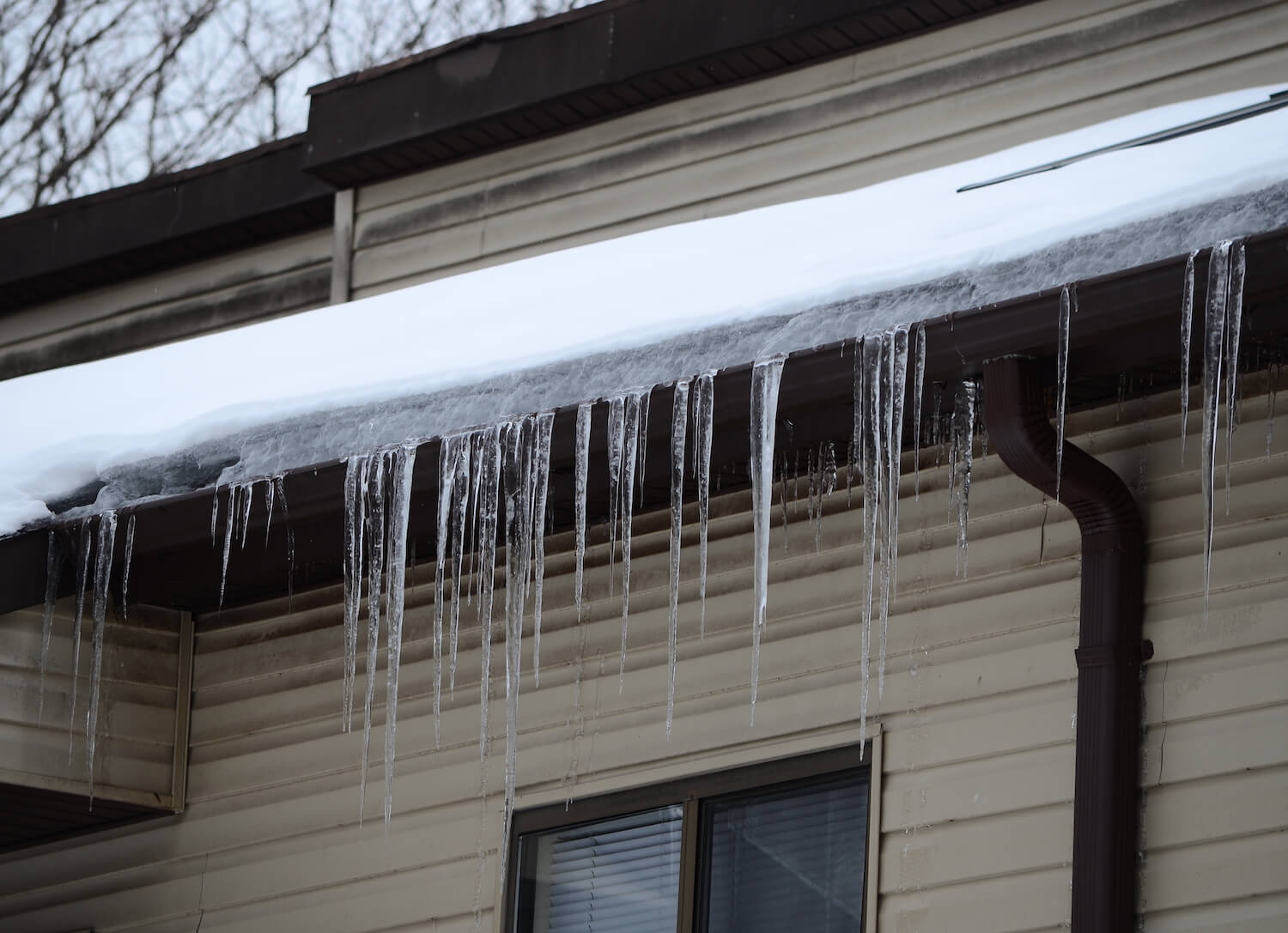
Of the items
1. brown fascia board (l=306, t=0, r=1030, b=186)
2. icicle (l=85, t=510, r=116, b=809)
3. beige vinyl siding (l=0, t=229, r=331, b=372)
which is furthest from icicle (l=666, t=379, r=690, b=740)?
beige vinyl siding (l=0, t=229, r=331, b=372)

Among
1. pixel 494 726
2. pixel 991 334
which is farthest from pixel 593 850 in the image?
pixel 991 334

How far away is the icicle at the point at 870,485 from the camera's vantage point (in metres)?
4.74

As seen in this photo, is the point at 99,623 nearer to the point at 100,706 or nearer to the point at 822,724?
the point at 100,706

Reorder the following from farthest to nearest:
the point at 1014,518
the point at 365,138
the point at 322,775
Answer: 1. the point at 365,138
2. the point at 322,775
3. the point at 1014,518

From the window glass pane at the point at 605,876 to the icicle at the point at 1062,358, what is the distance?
1750 millimetres

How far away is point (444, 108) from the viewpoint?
7.61m

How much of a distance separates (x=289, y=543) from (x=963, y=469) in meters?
2.19

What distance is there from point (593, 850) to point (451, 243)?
2.80m

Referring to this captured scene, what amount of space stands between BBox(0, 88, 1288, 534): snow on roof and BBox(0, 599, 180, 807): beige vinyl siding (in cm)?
67

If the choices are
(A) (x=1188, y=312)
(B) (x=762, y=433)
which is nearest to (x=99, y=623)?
(B) (x=762, y=433)

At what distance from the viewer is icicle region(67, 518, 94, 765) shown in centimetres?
600

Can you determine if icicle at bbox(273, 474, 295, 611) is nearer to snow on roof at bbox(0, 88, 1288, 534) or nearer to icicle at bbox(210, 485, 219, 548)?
snow on roof at bbox(0, 88, 1288, 534)

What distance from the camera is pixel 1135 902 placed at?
4.79 m

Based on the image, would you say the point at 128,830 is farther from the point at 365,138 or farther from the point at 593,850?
the point at 365,138
